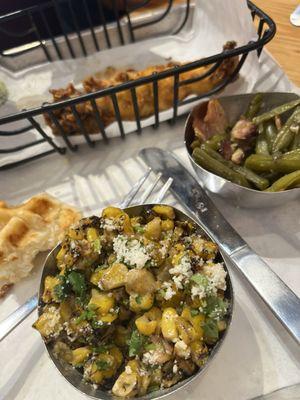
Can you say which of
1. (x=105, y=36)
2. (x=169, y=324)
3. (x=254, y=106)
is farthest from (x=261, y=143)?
(x=105, y=36)

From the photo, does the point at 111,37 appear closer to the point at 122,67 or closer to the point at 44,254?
the point at 122,67

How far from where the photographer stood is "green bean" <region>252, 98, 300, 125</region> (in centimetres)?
109

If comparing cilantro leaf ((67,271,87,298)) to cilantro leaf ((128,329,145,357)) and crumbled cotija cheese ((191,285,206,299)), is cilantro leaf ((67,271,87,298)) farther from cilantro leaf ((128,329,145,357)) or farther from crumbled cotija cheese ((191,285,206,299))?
crumbled cotija cheese ((191,285,206,299))

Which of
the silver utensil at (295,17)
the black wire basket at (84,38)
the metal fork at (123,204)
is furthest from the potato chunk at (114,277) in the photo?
the silver utensil at (295,17)

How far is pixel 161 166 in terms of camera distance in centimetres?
121

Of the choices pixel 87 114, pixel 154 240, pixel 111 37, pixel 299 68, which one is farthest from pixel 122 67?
pixel 154 240

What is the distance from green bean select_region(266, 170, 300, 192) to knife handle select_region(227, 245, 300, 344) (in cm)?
18

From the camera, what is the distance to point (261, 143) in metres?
1.09

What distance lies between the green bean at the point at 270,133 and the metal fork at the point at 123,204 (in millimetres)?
333

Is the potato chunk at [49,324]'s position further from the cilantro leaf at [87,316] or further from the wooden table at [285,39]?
the wooden table at [285,39]

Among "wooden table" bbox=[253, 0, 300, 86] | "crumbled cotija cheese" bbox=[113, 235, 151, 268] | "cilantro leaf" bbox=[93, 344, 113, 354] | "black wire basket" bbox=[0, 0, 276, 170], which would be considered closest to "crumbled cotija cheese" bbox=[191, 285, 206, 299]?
"crumbled cotija cheese" bbox=[113, 235, 151, 268]

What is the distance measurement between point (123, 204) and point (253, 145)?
47 centimetres

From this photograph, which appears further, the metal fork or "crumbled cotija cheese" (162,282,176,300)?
the metal fork

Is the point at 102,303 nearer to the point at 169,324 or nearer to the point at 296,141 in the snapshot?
the point at 169,324
